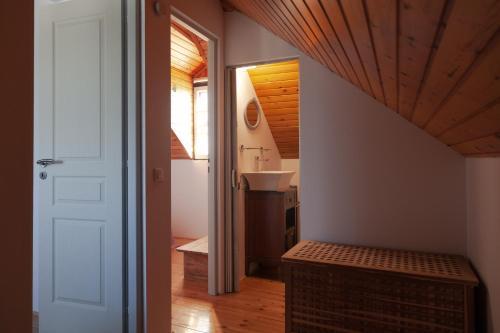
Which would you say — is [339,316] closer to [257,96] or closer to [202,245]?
[202,245]

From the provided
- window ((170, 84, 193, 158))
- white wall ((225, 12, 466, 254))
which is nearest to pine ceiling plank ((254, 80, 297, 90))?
white wall ((225, 12, 466, 254))

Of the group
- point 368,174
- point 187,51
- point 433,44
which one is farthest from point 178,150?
point 433,44

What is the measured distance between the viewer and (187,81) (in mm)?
4340

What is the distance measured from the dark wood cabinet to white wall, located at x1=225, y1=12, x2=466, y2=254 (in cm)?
65

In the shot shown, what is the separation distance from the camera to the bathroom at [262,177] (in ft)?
10.3

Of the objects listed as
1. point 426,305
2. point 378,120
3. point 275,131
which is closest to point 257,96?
point 275,131

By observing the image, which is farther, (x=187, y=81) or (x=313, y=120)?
(x=187, y=81)

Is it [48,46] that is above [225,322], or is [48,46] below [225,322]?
above

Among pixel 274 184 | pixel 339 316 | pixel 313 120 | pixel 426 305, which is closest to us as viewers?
pixel 426 305

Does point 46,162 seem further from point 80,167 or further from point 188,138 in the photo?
point 188,138

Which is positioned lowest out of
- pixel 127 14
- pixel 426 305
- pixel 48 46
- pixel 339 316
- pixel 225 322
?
pixel 225 322

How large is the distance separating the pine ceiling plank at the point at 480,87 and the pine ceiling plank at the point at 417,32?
10 centimetres

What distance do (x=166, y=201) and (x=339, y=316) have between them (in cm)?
124

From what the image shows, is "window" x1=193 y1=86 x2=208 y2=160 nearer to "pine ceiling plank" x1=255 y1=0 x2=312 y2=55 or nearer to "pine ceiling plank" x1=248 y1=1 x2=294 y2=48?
"pine ceiling plank" x1=248 y1=1 x2=294 y2=48
